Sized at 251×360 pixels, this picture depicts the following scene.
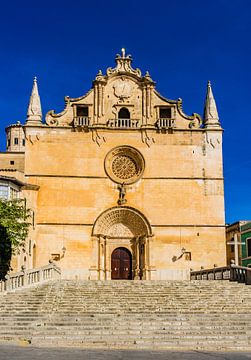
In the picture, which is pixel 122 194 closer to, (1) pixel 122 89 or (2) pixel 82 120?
(2) pixel 82 120

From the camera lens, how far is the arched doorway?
36.5 meters

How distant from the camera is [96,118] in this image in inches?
1457

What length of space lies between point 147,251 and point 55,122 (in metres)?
10.5

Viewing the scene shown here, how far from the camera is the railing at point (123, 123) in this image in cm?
3691

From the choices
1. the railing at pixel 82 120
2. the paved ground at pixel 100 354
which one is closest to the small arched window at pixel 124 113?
the railing at pixel 82 120

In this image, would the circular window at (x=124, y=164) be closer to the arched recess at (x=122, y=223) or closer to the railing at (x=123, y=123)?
the railing at (x=123, y=123)

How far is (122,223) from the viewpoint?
120 feet

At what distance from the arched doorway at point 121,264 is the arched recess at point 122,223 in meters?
1.16

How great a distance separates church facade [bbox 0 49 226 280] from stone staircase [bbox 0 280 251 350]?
10.1 metres

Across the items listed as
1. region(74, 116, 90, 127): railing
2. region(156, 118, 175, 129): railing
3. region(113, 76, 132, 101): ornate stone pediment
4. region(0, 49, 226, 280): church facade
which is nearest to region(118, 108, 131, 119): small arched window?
region(0, 49, 226, 280): church facade

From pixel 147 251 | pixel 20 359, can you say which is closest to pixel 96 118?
pixel 147 251

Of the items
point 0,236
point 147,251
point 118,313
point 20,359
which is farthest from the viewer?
point 147,251

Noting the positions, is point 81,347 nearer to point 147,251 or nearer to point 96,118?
point 147,251

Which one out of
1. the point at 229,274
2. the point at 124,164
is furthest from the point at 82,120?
the point at 229,274
